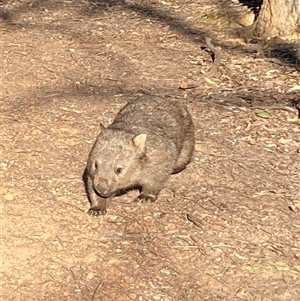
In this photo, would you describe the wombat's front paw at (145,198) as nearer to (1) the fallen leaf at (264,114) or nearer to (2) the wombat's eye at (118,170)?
(2) the wombat's eye at (118,170)

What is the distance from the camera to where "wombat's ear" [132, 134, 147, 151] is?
592cm

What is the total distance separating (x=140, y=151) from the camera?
6000mm

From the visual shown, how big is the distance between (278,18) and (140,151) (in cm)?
373

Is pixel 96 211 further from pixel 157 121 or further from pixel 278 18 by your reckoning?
pixel 278 18

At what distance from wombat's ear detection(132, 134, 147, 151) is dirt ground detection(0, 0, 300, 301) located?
524 millimetres

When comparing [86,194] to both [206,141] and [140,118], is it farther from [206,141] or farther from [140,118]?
[206,141]

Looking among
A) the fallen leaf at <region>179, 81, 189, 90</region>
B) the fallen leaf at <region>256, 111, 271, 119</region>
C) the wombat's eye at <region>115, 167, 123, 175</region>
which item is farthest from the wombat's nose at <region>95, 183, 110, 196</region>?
the fallen leaf at <region>179, 81, 189, 90</region>

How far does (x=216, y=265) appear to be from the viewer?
5.52 m

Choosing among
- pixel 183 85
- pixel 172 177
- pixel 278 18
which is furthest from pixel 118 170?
pixel 278 18

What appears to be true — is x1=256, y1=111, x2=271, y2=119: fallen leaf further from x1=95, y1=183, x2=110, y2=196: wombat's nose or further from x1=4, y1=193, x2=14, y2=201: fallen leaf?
x1=4, y1=193, x2=14, y2=201: fallen leaf

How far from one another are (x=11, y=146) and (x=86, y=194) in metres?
1.06

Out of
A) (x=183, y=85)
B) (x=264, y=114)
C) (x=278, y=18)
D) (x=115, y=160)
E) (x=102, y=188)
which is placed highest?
(x=115, y=160)

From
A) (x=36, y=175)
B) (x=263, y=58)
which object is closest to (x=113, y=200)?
(x=36, y=175)

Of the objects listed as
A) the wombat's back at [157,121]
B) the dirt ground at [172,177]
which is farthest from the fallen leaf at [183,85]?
the wombat's back at [157,121]
